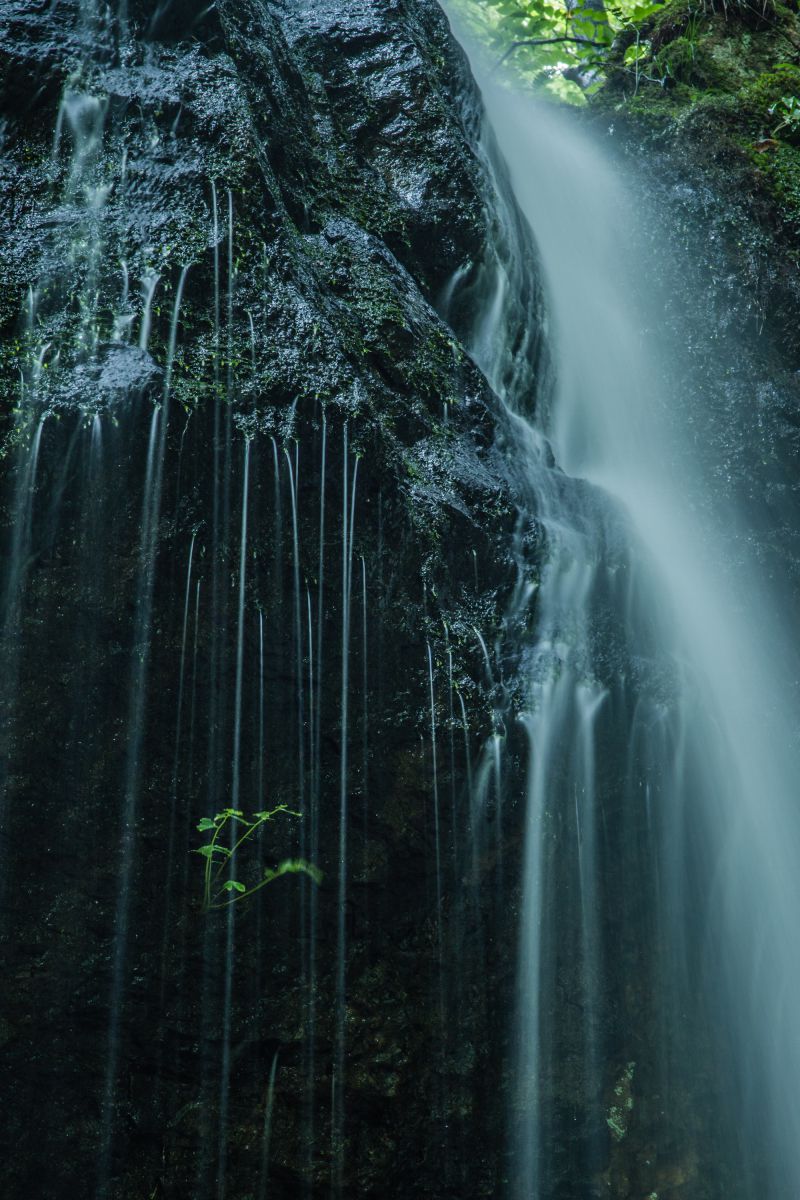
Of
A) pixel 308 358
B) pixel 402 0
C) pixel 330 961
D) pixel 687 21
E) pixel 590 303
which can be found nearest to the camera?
pixel 330 961

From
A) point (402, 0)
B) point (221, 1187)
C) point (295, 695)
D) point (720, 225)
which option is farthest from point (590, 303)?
point (221, 1187)

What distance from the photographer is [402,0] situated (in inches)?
249

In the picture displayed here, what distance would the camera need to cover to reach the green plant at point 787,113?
7387 mm

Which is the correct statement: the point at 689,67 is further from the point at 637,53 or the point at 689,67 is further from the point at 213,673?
the point at 213,673

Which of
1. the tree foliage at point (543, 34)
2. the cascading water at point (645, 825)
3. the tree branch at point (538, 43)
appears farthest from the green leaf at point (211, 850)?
the tree branch at point (538, 43)

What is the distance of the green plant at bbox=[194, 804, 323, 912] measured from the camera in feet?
11.4

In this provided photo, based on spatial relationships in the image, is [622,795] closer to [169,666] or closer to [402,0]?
[169,666]

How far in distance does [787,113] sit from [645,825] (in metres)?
6.55

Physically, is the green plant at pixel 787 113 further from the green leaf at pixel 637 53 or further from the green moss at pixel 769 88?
the green leaf at pixel 637 53

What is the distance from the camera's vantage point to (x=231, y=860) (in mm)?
3521

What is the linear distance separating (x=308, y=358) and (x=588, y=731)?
2236 millimetres

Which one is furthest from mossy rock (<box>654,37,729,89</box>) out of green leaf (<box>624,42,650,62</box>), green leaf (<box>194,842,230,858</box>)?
green leaf (<box>194,842,230,858</box>)

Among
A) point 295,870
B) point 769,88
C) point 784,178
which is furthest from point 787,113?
point 295,870

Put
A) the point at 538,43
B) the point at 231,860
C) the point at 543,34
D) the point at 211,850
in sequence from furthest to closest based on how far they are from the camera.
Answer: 1. the point at 543,34
2. the point at 538,43
3. the point at 231,860
4. the point at 211,850
